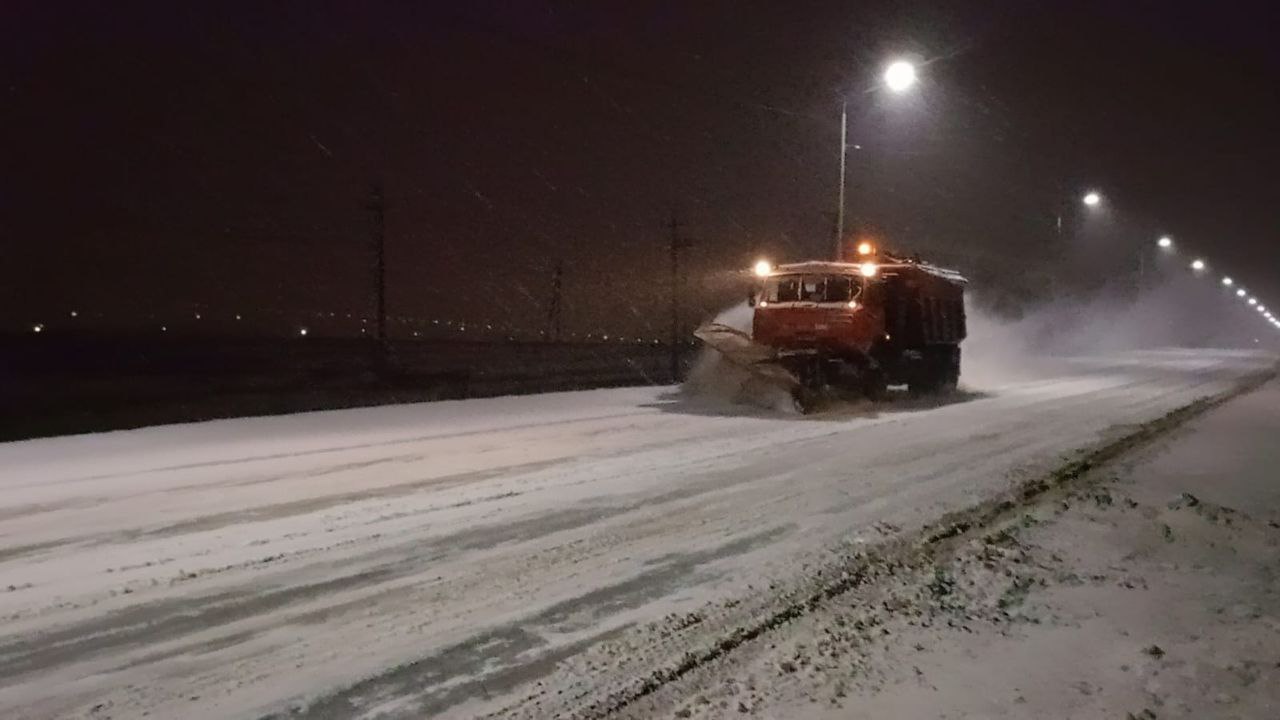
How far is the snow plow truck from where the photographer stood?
17703 millimetres

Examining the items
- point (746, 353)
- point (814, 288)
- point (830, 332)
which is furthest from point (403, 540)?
point (814, 288)

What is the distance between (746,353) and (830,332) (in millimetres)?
1651

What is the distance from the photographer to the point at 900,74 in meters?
21.5

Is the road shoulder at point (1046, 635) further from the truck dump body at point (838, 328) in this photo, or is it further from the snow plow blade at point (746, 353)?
the truck dump body at point (838, 328)

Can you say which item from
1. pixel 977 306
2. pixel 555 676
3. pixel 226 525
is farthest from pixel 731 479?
pixel 977 306

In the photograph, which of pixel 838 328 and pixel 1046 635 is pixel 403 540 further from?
pixel 838 328

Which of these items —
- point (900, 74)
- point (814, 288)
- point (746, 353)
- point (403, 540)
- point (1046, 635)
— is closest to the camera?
point (1046, 635)

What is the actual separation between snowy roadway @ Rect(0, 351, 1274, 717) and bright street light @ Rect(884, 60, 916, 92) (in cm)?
957

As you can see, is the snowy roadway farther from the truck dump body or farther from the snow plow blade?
the truck dump body

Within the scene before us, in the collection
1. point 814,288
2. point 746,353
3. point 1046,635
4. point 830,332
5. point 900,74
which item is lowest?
point 1046,635

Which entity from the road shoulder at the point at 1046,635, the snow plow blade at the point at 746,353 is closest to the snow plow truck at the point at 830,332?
the snow plow blade at the point at 746,353

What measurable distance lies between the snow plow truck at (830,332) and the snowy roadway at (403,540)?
9.37 ft

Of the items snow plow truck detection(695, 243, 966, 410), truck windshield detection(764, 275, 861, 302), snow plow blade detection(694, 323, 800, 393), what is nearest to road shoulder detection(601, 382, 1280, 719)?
snow plow blade detection(694, 323, 800, 393)

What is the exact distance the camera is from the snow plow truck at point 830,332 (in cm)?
1770
